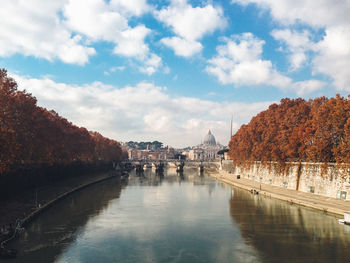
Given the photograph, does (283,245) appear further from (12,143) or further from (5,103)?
(5,103)

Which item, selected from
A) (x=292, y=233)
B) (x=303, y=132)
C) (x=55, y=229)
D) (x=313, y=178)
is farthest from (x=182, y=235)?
(x=313, y=178)

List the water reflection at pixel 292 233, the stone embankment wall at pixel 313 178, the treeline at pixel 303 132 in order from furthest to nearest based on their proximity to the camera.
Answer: the stone embankment wall at pixel 313 178 → the treeline at pixel 303 132 → the water reflection at pixel 292 233

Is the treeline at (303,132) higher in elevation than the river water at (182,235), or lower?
higher

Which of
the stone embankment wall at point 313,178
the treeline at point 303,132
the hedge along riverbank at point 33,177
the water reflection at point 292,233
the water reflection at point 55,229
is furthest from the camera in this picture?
the stone embankment wall at point 313,178

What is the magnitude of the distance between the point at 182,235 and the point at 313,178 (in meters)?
31.7

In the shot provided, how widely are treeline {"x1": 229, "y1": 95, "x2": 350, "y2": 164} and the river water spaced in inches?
377

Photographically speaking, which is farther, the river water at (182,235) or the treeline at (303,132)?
the treeline at (303,132)

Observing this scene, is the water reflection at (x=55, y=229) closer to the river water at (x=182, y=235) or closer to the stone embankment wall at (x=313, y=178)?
the river water at (x=182, y=235)

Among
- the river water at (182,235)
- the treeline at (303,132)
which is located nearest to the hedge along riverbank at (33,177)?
the river water at (182,235)

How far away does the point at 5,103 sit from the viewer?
39.3 m

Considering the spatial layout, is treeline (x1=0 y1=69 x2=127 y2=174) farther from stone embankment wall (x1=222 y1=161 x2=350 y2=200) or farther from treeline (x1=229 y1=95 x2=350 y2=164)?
stone embankment wall (x1=222 y1=161 x2=350 y2=200)

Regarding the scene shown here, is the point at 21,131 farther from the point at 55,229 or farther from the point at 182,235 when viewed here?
the point at 182,235

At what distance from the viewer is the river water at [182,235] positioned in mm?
25094

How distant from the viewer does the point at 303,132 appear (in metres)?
52.3
